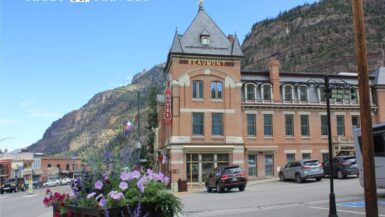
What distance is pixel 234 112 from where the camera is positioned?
42.4m

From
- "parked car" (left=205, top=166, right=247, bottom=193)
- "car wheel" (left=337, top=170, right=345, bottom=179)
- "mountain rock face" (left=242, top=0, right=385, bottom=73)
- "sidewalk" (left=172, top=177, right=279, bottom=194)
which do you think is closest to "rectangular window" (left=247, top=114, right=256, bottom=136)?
"sidewalk" (left=172, top=177, right=279, bottom=194)

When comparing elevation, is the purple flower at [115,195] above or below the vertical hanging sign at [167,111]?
below

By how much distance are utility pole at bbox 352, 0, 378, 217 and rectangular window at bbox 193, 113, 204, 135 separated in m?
32.9

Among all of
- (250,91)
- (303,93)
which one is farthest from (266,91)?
(303,93)

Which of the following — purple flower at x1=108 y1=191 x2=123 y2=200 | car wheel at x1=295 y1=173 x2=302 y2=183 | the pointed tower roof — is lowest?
car wheel at x1=295 y1=173 x2=302 y2=183

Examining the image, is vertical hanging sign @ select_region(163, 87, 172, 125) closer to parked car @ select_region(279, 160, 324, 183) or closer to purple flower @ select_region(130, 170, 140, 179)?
parked car @ select_region(279, 160, 324, 183)

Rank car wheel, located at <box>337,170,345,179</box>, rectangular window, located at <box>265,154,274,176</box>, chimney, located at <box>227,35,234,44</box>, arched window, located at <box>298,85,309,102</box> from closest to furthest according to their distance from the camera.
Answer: car wheel, located at <box>337,170,345,179</box>, rectangular window, located at <box>265,154,274,176</box>, chimney, located at <box>227,35,234,44</box>, arched window, located at <box>298,85,309,102</box>

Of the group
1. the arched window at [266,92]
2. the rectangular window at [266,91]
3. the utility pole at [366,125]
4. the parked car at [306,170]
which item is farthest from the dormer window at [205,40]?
the utility pole at [366,125]

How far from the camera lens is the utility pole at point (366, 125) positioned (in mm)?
8461

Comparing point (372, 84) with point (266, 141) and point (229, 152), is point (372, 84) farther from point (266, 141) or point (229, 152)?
point (229, 152)

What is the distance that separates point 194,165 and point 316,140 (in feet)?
42.4

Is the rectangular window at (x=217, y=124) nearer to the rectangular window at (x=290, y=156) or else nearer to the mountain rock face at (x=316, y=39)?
the rectangular window at (x=290, y=156)

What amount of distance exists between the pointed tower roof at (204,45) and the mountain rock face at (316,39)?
8514 cm

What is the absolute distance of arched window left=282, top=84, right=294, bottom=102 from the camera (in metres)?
45.2
